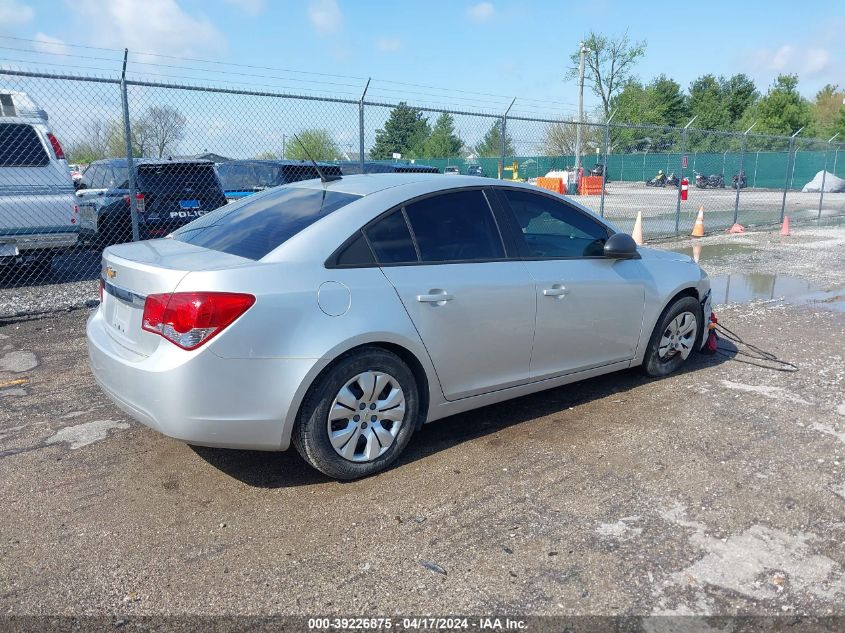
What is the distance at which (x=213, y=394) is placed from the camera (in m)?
3.18

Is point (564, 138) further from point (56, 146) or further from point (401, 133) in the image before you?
point (56, 146)

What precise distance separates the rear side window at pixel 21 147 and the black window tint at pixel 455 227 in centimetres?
700

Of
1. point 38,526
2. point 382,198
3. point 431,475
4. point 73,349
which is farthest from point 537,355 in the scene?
point 73,349

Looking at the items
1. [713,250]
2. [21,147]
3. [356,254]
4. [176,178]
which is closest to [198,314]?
[356,254]

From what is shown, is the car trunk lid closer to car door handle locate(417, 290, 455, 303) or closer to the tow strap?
car door handle locate(417, 290, 455, 303)

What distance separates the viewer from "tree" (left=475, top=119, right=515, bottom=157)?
11084mm

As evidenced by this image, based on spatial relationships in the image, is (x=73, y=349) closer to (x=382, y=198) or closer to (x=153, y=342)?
(x=153, y=342)

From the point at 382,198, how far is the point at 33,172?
6.79m

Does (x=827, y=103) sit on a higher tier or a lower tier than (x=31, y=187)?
higher

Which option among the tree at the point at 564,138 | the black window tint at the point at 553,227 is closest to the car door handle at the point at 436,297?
the black window tint at the point at 553,227

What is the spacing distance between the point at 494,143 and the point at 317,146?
3682 mm

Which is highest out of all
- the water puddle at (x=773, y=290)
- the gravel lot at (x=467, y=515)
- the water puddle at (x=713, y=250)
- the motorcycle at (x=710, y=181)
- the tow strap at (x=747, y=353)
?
the motorcycle at (x=710, y=181)

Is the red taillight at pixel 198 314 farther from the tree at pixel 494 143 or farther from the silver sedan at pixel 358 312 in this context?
the tree at pixel 494 143

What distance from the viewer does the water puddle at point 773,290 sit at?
28.0ft
